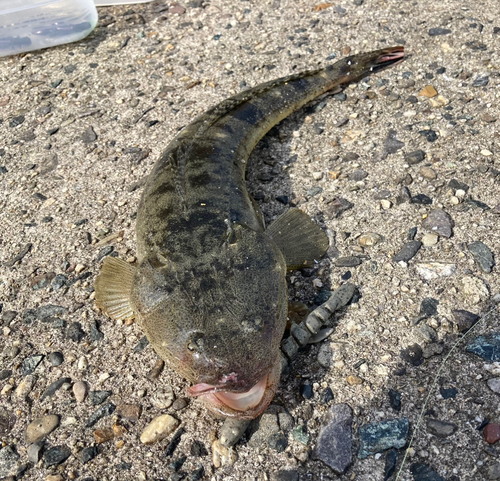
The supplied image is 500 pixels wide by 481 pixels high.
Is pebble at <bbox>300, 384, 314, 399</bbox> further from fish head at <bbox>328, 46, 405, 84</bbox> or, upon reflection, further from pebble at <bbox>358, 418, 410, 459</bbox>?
fish head at <bbox>328, 46, 405, 84</bbox>

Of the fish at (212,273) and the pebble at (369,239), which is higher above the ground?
the fish at (212,273)

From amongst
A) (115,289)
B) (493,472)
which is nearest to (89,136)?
(115,289)

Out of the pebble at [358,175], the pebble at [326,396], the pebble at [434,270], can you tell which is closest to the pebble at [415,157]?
the pebble at [358,175]

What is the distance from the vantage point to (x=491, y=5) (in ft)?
17.4

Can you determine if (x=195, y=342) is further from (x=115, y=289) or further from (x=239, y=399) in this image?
(x=115, y=289)

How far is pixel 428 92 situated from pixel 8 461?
4133 millimetres

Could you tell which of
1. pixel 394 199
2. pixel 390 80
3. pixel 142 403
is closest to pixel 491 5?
pixel 390 80

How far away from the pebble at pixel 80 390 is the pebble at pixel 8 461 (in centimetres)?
40

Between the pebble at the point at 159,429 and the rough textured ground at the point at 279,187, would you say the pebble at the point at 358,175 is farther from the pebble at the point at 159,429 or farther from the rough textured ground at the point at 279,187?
the pebble at the point at 159,429

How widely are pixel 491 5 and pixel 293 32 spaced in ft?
6.56

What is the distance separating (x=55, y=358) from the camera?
312 centimetres

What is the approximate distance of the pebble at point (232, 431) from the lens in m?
2.57

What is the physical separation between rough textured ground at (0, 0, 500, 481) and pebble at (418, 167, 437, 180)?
0.04 feet

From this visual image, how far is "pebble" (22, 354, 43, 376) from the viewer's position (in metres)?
3.09
